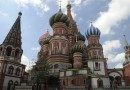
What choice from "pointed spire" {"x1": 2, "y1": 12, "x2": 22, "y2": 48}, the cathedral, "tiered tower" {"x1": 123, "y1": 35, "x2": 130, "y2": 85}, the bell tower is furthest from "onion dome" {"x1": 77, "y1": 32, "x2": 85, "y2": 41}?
the bell tower

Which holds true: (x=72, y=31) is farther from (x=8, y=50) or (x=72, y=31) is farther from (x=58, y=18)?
(x=8, y=50)

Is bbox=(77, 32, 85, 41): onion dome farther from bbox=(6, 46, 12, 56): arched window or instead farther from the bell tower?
Answer: bbox=(6, 46, 12, 56): arched window

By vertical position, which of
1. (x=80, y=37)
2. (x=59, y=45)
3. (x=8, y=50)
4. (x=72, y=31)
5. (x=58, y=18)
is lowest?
(x=8, y=50)

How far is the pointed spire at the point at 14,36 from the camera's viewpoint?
109 feet

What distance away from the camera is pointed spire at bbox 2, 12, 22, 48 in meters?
33.2

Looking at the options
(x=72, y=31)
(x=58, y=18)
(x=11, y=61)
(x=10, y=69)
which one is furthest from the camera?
(x=72, y=31)

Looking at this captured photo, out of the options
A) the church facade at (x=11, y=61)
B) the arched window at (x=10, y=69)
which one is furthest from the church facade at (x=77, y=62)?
the arched window at (x=10, y=69)

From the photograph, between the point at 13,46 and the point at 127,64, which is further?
the point at 127,64

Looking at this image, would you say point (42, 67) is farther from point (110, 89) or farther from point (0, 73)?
point (110, 89)

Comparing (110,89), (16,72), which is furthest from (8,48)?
(110,89)

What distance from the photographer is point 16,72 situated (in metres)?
31.8

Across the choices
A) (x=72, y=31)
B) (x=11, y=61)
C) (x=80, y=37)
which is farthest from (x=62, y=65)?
(x=72, y=31)

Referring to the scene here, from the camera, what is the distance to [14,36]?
34.6 meters

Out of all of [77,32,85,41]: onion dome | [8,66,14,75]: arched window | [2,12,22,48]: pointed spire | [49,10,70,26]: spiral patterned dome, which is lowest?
[8,66,14,75]: arched window
